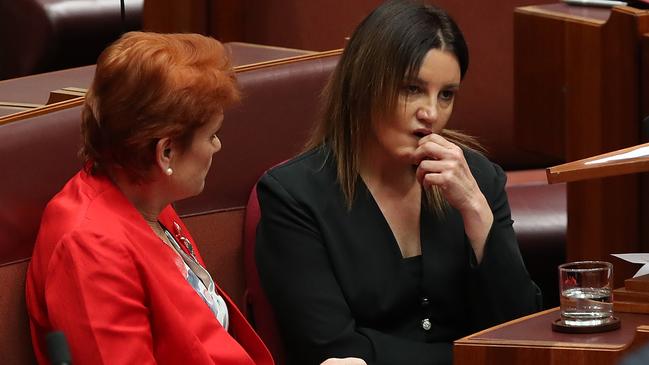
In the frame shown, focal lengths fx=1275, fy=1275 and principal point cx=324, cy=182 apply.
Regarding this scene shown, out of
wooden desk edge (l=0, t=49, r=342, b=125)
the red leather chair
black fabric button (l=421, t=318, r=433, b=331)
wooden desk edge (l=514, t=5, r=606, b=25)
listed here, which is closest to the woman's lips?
black fabric button (l=421, t=318, r=433, b=331)

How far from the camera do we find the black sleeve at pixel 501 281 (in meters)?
1.94

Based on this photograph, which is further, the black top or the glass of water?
the black top

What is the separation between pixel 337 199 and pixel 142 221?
1.39 ft

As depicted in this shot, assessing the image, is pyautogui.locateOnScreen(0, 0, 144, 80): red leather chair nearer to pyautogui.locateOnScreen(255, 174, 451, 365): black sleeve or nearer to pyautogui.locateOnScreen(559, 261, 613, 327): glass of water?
pyautogui.locateOnScreen(255, 174, 451, 365): black sleeve

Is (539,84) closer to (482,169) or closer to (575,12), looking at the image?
(575,12)

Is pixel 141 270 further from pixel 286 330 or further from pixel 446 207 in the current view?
pixel 446 207

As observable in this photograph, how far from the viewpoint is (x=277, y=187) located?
6.46ft

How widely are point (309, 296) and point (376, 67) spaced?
363 mm

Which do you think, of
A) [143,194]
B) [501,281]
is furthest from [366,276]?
[143,194]

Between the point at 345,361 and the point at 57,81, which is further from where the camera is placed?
the point at 57,81

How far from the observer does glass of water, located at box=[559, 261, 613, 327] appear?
5.14ft

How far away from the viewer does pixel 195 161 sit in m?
1.69

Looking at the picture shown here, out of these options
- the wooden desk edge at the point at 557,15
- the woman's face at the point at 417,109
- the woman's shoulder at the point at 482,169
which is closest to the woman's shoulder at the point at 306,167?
the woman's face at the point at 417,109

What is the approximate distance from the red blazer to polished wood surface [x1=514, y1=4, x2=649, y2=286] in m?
0.99
